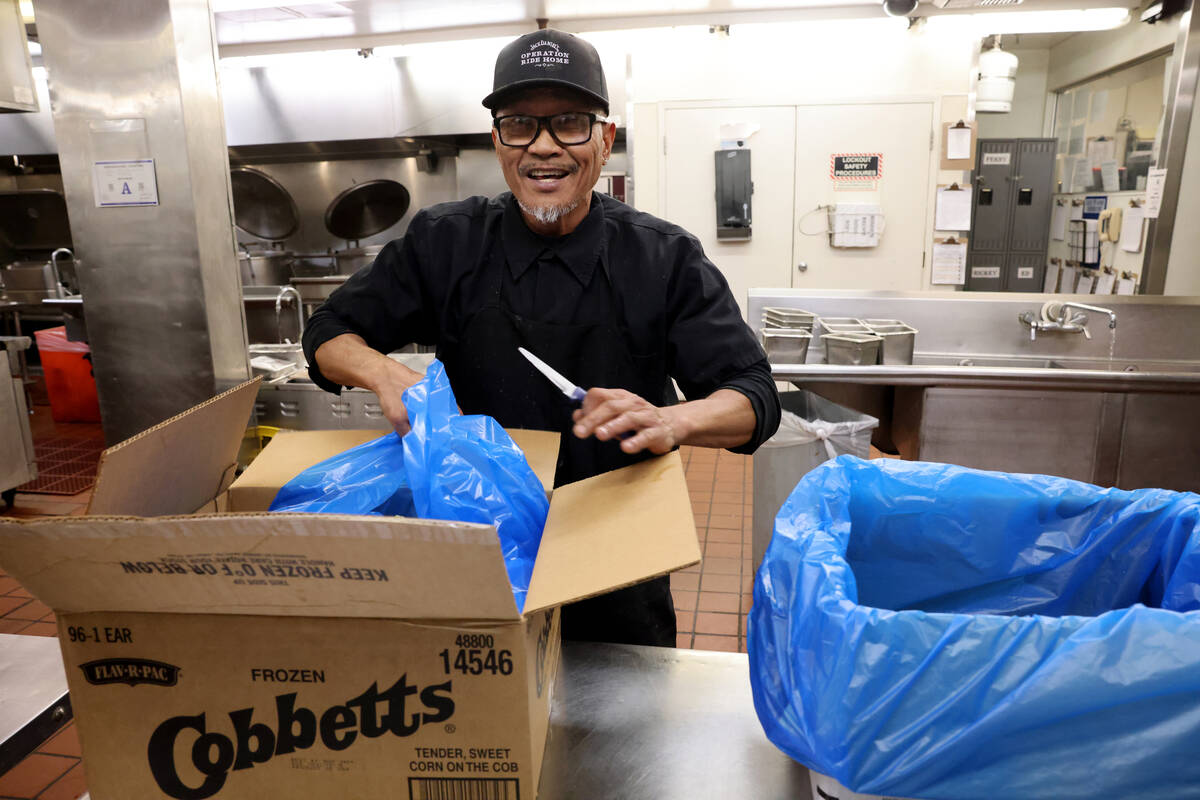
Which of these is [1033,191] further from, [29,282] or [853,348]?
[29,282]

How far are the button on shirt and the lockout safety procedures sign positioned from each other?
161cm

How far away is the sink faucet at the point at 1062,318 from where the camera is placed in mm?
3098

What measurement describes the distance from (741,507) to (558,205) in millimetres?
2720

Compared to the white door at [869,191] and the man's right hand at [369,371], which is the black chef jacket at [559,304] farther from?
the white door at [869,191]

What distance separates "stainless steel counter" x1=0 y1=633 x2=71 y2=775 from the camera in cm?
106

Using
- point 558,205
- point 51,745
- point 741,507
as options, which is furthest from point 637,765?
point 741,507

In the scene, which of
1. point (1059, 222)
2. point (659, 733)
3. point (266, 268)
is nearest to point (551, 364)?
point (659, 733)

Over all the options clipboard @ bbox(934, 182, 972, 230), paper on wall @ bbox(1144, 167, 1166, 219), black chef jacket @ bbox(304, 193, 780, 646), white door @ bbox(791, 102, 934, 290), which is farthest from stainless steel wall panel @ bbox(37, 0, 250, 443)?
paper on wall @ bbox(1144, 167, 1166, 219)

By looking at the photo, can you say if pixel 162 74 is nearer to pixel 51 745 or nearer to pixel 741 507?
pixel 51 745

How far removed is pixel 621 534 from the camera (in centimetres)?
81

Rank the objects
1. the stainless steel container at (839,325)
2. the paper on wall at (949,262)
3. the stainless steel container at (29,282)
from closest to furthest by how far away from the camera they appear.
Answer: the stainless steel container at (839,325) < the paper on wall at (949,262) < the stainless steel container at (29,282)


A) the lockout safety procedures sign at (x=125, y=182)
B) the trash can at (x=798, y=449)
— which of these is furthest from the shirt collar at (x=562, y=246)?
the lockout safety procedures sign at (x=125, y=182)

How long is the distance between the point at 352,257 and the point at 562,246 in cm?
463

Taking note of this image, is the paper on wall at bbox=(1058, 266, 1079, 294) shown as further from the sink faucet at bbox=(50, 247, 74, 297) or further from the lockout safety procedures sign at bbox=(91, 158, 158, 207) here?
the sink faucet at bbox=(50, 247, 74, 297)
